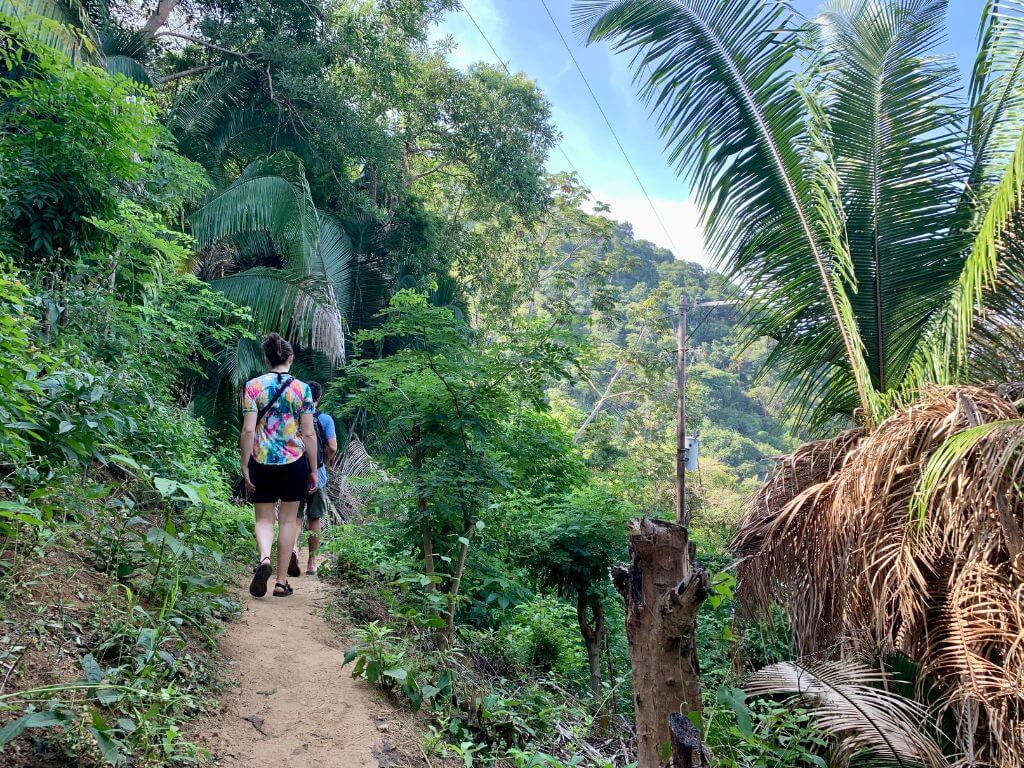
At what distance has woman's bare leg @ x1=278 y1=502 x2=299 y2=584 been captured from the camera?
13.8 feet

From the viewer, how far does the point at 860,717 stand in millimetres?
3188

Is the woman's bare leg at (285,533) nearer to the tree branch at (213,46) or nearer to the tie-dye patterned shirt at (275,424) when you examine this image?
the tie-dye patterned shirt at (275,424)

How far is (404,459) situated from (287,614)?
1166 mm

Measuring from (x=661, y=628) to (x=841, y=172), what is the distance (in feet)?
15.6

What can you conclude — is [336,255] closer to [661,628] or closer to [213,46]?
[213,46]

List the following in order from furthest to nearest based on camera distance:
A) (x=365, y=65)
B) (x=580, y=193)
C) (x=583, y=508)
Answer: (x=580, y=193), (x=365, y=65), (x=583, y=508)

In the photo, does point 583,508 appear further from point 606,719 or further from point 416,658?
point 416,658

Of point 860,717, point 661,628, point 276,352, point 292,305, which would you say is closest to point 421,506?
point 276,352

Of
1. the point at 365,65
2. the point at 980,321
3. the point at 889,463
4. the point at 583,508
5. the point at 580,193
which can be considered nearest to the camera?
the point at 889,463

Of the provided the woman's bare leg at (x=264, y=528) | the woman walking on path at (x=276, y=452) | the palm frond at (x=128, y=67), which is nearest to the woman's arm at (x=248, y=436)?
the woman walking on path at (x=276, y=452)

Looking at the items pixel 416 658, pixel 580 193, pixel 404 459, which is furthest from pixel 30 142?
pixel 580 193

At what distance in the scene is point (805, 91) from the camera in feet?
17.1

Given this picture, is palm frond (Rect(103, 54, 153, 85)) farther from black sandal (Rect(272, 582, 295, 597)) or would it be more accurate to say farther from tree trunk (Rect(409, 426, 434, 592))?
black sandal (Rect(272, 582, 295, 597))

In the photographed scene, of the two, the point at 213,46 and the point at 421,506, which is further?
the point at 213,46
